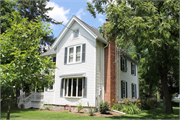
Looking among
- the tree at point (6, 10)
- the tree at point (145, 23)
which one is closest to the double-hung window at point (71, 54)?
the tree at point (145, 23)

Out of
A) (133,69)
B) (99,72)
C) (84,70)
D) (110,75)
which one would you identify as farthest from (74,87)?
(133,69)

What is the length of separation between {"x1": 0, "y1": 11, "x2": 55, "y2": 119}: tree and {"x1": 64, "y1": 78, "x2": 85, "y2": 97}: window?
967 centimetres

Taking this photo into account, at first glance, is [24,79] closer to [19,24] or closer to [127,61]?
[19,24]

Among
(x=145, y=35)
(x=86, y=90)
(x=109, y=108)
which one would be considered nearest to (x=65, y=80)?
(x=86, y=90)

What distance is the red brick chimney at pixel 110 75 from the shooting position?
1530 centimetres

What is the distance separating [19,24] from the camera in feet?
18.8

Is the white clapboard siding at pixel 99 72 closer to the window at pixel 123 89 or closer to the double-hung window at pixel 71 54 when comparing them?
the double-hung window at pixel 71 54

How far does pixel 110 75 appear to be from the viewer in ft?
51.4

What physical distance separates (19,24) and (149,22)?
25.2ft

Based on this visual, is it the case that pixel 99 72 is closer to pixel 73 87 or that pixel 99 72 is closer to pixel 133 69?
pixel 73 87

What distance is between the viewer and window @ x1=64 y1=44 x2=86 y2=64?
16.3m

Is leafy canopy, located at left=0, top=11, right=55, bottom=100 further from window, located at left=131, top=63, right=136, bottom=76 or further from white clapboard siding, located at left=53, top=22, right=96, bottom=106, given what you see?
window, located at left=131, top=63, right=136, bottom=76

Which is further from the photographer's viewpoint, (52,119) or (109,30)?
(109,30)

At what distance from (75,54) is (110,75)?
435 cm
